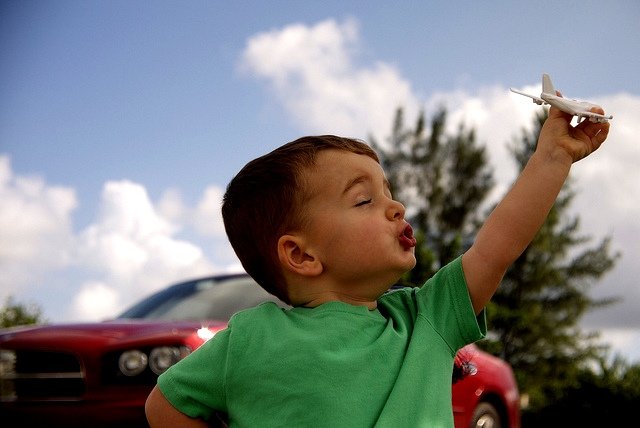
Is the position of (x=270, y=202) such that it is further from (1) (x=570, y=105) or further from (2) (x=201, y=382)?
(1) (x=570, y=105)

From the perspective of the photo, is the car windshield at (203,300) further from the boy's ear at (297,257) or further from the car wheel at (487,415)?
the boy's ear at (297,257)

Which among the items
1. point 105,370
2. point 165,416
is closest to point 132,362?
point 105,370

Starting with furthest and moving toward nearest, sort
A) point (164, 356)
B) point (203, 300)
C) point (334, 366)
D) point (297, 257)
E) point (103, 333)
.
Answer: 1. point (203, 300)
2. point (103, 333)
3. point (164, 356)
4. point (297, 257)
5. point (334, 366)

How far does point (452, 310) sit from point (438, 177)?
25620mm

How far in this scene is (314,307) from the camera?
180 centimetres

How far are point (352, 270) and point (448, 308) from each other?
22 cm

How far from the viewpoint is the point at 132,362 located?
4.32 meters

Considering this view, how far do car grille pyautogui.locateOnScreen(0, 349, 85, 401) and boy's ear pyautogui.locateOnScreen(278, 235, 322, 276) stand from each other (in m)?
2.99

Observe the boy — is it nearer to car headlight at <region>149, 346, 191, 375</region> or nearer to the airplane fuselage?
the airplane fuselage

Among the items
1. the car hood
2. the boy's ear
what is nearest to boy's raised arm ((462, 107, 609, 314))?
the boy's ear

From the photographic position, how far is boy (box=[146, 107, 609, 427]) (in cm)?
162

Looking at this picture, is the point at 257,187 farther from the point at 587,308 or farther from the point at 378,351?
the point at 587,308

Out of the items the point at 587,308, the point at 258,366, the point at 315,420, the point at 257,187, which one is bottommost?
the point at 587,308

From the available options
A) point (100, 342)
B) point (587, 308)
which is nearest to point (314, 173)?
point (100, 342)
